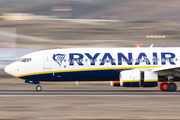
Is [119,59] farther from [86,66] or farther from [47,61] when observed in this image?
[47,61]

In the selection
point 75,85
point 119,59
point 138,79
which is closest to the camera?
point 138,79

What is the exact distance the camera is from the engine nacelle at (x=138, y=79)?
25406 mm

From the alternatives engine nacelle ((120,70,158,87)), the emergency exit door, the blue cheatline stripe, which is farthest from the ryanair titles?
the emergency exit door

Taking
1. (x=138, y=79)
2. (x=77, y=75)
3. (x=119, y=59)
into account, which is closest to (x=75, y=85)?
(x=77, y=75)

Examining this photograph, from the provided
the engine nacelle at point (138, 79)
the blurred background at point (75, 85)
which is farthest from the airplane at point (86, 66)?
the blurred background at point (75, 85)

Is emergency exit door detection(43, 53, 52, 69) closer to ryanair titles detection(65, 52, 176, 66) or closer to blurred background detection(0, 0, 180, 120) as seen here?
ryanair titles detection(65, 52, 176, 66)

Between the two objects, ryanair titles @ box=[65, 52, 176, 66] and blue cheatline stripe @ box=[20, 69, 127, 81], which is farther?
ryanair titles @ box=[65, 52, 176, 66]

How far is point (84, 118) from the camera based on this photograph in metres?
13.9

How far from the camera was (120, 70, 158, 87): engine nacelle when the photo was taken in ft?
83.4

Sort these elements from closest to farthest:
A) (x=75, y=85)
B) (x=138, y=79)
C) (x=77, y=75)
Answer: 1. (x=138, y=79)
2. (x=77, y=75)
3. (x=75, y=85)

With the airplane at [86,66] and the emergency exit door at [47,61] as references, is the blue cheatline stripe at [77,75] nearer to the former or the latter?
the airplane at [86,66]

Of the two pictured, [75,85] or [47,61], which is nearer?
[47,61]

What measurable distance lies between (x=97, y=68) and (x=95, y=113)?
446 inches

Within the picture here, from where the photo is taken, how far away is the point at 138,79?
83.6 feet
